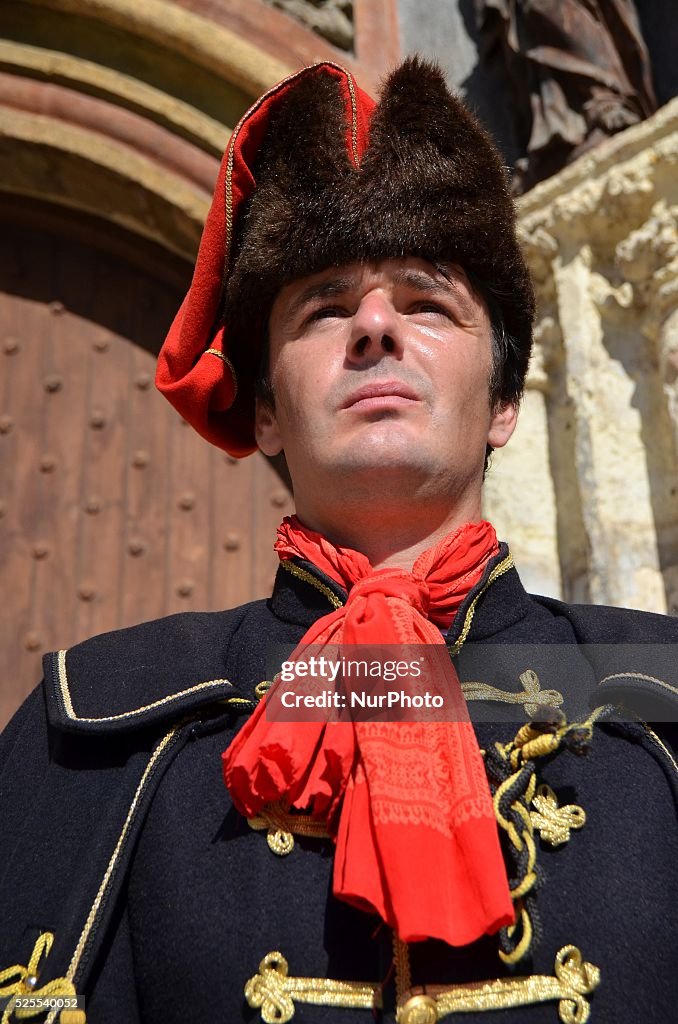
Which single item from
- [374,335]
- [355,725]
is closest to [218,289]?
[374,335]

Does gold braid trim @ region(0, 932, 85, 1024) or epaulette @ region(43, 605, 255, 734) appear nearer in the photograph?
gold braid trim @ region(0, 932, 85, 1024)

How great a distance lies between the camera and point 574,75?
7.20 feet

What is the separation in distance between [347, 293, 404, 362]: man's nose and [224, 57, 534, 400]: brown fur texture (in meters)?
0.12

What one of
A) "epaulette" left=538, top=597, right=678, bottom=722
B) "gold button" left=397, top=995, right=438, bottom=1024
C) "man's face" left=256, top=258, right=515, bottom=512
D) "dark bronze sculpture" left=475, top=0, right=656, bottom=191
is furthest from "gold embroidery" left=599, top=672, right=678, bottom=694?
"dark bronze sculpture" left=475, top=0, right=656, bottom=191

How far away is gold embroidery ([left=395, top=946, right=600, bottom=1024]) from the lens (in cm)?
83

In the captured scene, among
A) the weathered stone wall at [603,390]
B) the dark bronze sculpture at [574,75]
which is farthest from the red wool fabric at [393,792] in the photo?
the dark bronze sculpture at [574,75]

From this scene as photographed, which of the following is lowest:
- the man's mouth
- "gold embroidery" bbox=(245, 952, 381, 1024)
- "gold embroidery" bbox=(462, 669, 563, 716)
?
"gold embroidery" bbox=(245, 952, 381, 1024)

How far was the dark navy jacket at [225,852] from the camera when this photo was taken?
87 cm

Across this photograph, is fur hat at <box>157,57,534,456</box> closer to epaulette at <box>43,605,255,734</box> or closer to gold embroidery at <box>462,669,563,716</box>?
epaulette at <box>43,605,255,734</box>

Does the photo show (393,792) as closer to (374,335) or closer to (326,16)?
(374,335)

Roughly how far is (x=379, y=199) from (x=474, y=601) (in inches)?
22.0

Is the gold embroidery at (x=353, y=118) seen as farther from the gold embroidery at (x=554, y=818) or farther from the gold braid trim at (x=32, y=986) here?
the gold braid trim at (x=32, y=986)

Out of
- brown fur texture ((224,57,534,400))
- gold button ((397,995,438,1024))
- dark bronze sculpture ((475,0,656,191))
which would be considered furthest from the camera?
dark bronze sculpture ((475,0,656,191))

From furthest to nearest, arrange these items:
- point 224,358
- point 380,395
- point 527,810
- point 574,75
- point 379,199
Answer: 1. point 574,75
2. point 224,358
3. point 379,199
4. point 380,395
5. point 527,810
